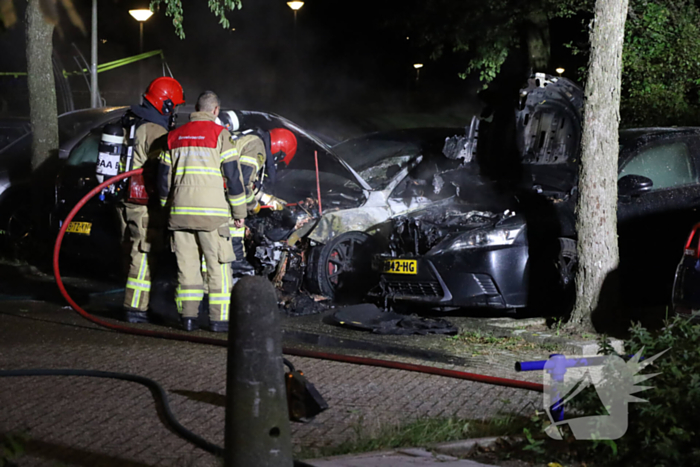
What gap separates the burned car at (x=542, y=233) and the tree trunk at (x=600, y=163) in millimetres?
410

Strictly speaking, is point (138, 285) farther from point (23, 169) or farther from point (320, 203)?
point (23, 169)

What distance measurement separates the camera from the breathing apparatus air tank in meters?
7.40

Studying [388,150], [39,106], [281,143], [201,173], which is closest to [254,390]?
[201,173]

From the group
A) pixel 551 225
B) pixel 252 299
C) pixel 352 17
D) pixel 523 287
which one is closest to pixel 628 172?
pixel 551 225

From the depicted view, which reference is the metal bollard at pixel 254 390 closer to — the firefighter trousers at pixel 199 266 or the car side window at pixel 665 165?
the firefighter trousers at pixel 199 266

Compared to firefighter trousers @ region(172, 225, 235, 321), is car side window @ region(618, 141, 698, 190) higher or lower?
higher

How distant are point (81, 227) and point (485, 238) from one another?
4.34 meters

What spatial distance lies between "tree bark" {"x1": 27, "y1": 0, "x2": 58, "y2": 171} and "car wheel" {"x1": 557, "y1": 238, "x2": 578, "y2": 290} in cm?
675

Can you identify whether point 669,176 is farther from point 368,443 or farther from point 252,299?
point 252,299

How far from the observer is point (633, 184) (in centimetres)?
699

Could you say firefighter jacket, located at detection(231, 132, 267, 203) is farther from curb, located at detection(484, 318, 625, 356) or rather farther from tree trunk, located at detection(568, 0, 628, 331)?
tree trunk, located at detection(568, 0, 628, 331)

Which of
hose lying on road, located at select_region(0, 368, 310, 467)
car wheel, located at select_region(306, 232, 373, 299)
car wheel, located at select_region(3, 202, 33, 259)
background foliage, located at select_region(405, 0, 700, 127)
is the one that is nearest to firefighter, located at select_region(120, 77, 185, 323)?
car wheel, located at select_region(306, 232, 373, 299)

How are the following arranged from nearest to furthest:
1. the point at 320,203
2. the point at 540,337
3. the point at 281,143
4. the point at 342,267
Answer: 1. the point at 540,337
2. the point at 281,143
3. the point at 342,267
4. the point at 320,203

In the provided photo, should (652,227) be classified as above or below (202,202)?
below
